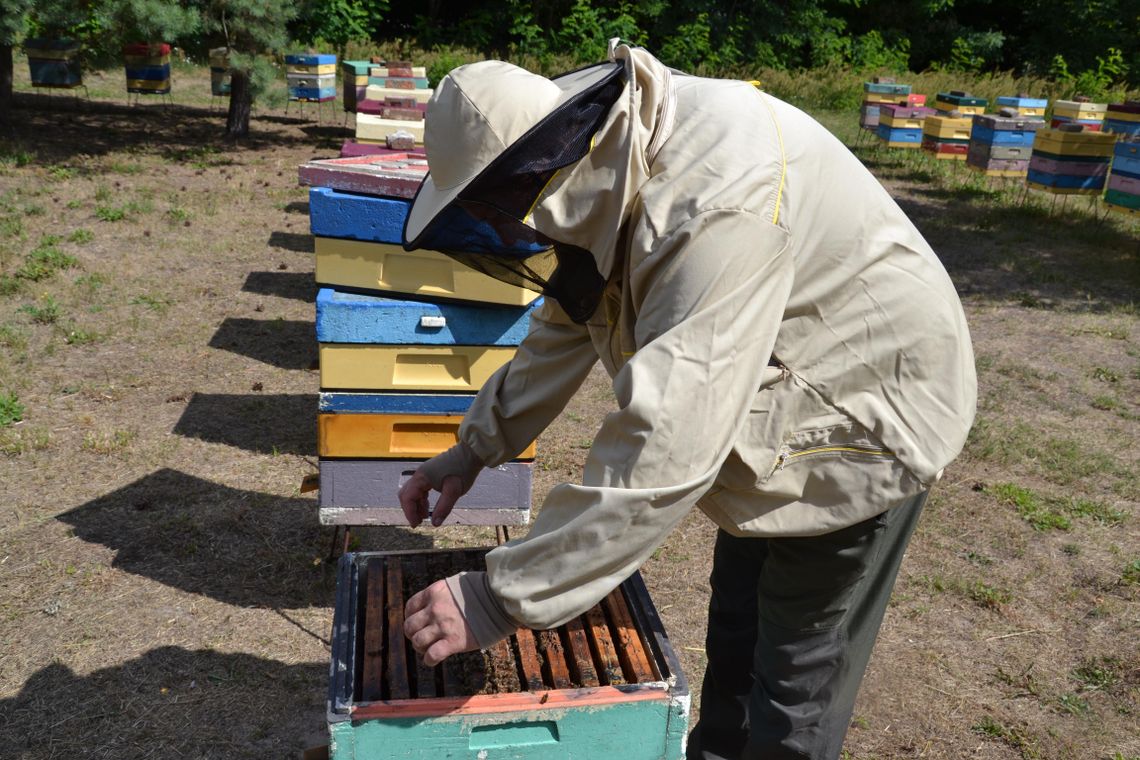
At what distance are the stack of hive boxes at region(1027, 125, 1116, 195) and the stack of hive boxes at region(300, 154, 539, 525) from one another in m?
6.60

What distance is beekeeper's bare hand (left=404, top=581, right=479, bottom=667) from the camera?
55.7 inches

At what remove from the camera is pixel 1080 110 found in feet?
31.1

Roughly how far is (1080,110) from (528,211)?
9.73m

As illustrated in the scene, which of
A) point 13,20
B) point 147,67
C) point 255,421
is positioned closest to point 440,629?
point 255,421

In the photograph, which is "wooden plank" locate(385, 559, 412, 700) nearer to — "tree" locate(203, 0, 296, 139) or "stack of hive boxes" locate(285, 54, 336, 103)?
"tree" locate(203, 0, 296, 139)

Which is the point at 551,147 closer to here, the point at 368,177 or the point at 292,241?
the point at 368,177

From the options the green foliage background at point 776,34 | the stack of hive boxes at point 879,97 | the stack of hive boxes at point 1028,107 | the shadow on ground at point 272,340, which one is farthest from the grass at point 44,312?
the stack of hive boxes at point 879,97

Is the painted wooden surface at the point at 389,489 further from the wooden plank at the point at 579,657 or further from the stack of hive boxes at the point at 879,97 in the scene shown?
the stack of hive boxes at the point at 879,97

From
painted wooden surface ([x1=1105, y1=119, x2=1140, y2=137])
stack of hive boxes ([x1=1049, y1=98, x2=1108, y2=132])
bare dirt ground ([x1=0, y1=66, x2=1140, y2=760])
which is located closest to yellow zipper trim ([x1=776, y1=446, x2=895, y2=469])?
bare dirt ground ([x1=0, y1=66, x2=1140, y2=760])

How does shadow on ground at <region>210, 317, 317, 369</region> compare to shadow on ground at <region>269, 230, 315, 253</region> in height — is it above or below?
below

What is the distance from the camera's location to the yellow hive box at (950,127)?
10.5 m

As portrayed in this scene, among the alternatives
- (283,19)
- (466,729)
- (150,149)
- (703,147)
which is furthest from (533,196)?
(150,149)

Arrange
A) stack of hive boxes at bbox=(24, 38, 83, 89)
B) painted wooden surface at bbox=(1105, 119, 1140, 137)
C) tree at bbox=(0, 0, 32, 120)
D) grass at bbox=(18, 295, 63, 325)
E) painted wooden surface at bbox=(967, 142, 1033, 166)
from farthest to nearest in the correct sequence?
stack of hive boxes at bbox=(24, 38, 83, 89), painted wooden surface at bbox=(967, 142, 1033, 166), painted wooden surface at bbox=(1105, 119, 1140, 137), tree at bbox=(0, 0, 32, 120), grass at bbox=(18, 295, 63, 325)

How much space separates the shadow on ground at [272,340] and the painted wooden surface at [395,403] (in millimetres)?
2211
